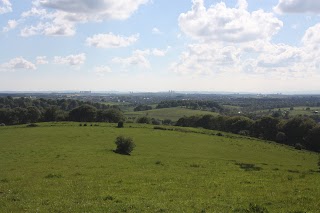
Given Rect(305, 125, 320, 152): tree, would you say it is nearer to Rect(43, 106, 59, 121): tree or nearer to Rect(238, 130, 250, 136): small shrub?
Rect(238, 130, 250, 136): small shrub

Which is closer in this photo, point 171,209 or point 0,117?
point 171,209

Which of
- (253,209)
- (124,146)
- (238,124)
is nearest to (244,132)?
(238,124)

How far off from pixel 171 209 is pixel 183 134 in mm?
70908

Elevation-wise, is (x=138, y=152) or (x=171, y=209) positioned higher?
(x=171, y=209)

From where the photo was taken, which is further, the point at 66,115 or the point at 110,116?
the point at 66,115

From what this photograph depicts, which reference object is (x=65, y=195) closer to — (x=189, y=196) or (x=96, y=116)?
(x=189, y=196)

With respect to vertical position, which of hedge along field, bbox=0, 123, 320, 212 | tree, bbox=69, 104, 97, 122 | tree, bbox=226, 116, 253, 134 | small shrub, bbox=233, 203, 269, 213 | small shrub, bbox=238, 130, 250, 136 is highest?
small shrub, bbox=233, 203, 269, 213

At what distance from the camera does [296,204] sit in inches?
760

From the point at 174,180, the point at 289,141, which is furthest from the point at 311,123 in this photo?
the point at 174,180

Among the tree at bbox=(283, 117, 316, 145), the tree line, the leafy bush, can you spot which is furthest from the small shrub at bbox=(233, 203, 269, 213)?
the tree line

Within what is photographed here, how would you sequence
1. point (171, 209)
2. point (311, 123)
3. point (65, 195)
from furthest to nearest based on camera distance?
point (311, 123) → point (65, 195) → point (171, 209)

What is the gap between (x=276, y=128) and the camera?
118 meters

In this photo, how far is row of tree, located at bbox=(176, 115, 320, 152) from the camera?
102 m

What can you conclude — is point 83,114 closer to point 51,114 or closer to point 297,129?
point 51,114
